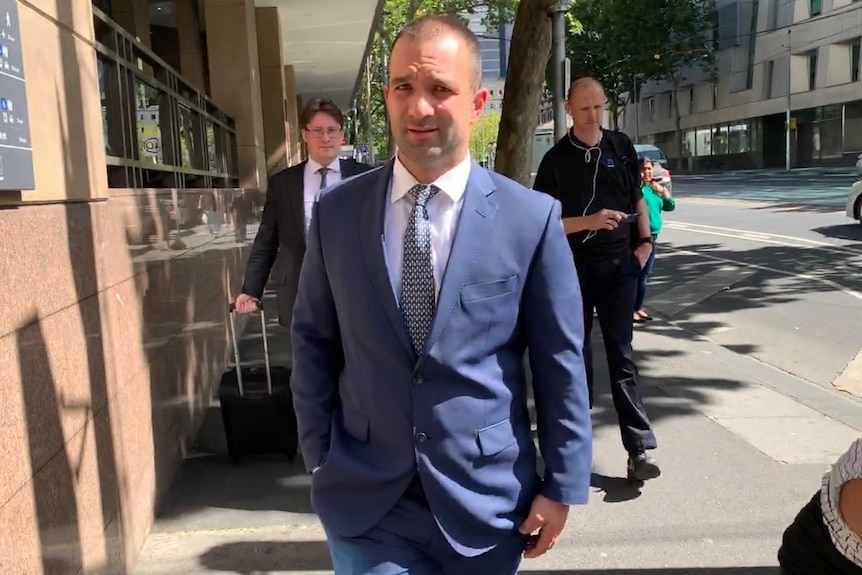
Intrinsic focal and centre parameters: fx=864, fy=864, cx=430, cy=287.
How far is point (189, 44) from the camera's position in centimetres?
1200

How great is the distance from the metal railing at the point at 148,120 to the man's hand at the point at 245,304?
861mm

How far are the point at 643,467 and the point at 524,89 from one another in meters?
3.25

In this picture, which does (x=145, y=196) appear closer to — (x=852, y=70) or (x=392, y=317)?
(x=392, y=317)

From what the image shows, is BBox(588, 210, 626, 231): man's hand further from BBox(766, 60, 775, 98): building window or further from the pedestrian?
BBox(766, 60, 775, 98): building window

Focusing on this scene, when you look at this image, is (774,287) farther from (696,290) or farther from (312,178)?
(312,178)

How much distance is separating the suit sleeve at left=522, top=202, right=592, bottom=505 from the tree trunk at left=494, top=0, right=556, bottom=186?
470 centimetres

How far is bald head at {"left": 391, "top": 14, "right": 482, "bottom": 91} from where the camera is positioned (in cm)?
194

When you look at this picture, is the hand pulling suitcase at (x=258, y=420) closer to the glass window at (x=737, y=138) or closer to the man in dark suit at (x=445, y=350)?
the man in dark suit at (x=445, y=350)

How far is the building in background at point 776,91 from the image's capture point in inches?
1757

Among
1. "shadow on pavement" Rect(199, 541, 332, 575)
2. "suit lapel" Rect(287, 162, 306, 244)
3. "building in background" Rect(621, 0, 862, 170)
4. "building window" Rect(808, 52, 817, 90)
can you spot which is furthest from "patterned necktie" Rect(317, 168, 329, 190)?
"building window" Rect(808, 52, 817, 90)

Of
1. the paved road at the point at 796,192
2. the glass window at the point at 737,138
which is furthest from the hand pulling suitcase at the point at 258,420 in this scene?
the glass window at the point at 737,138

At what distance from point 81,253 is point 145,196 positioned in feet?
4.54

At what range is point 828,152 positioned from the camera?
4694 cm

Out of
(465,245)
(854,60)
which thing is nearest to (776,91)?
(854,60)
